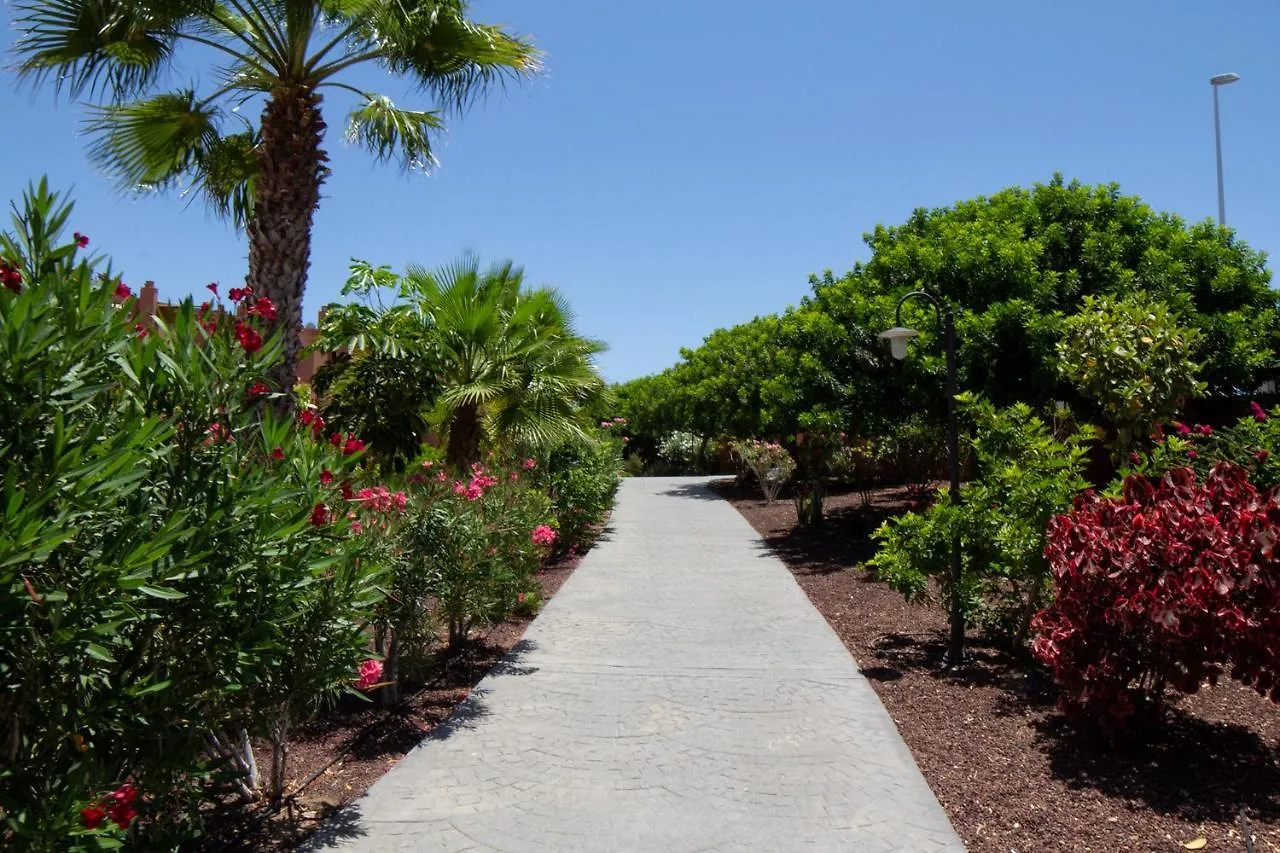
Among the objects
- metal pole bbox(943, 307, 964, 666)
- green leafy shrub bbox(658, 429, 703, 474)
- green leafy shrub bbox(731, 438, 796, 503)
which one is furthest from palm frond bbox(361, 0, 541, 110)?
green leafy shrub bbox(658, 429, 703, 474)

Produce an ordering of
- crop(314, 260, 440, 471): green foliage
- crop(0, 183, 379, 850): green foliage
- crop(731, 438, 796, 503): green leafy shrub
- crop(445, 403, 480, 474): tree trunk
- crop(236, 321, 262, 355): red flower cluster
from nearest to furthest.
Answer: crop(0, 183, 379, 850): green foliage < crop(236, 321, 262, 355): red flower cluster < crop(314, 260, 440, 471): green foliage < crop(445, 403, 480, 474): tree trunk < crop(731, 438, 796, 503): green leafy shrub

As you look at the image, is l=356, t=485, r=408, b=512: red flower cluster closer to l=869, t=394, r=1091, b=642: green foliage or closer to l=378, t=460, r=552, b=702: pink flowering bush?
l=378, t=460, r=552, b=702: pink flowering bush

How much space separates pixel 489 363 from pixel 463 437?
92 cm

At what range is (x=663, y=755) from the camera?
17.5ft

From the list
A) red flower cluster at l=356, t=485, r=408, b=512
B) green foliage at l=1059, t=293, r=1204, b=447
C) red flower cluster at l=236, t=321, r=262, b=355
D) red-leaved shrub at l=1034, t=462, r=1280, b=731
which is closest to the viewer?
red flower cluster at l=236, t=321, r=262, b=355

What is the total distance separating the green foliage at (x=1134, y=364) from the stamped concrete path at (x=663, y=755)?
156 inches

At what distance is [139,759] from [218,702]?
0.47 meters

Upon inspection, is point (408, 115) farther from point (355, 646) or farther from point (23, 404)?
point (23, 404)

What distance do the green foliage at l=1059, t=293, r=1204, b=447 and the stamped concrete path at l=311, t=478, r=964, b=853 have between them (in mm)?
3958

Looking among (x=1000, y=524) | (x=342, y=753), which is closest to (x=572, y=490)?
(x=1000, y=524)

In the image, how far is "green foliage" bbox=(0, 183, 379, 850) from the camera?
231 centimetres

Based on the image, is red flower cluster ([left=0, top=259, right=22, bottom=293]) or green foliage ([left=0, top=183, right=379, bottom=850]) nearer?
green foliage ([left=0, top=183, right=379, bottom=850])

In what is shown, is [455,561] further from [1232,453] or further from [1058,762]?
[1232,453]

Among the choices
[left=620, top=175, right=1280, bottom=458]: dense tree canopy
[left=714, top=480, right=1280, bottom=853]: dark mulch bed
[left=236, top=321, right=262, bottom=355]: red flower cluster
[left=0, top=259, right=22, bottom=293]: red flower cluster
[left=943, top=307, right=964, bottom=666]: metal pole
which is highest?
[left=620, top=175, right=1280, bottom=458]: dense tree canopy
